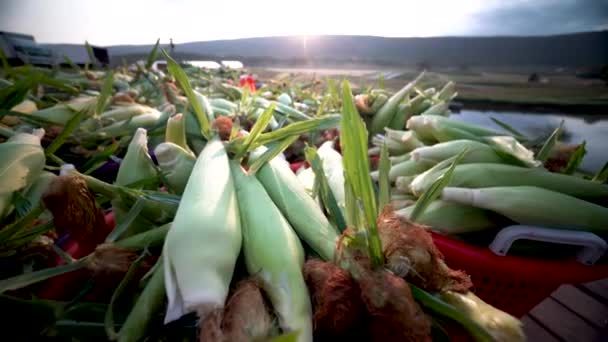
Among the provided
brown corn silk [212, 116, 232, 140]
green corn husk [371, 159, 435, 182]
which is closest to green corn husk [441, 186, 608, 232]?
green corn husk [371, 159, 435, 182]

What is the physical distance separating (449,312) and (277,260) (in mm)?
181

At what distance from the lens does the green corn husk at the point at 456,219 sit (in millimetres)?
554

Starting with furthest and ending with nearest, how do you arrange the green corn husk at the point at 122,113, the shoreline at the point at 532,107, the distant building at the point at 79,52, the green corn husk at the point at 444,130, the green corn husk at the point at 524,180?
the distant building at the point at 79,52, the shoreline at the point at 532,107, the green corn husk at the point at 122,113, the green corn husk at the point at 444,130, the green corn husk at the point at 524,180

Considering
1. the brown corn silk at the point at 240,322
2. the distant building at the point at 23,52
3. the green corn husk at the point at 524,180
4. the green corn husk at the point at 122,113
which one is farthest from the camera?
the distant building at the point at 23,52

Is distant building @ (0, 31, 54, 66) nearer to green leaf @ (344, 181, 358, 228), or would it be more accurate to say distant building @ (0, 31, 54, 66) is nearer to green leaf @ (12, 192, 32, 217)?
green leaf @ (12, 192, 32, 217)

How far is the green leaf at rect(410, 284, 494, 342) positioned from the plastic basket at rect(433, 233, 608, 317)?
0.77 feet

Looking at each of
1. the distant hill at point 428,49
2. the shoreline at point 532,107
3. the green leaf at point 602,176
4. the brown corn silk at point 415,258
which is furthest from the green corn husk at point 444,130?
the distant hill at point 428,49

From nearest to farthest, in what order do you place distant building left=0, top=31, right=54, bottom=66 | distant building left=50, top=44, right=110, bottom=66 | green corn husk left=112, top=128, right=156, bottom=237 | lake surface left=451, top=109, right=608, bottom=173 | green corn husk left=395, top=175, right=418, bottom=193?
1. green corn husk left=112, top=128, right=156, bottom=237
2. green corn husk left=395, top=175, right=418, bottom=193
3. lake surface left=451, top=109, right=608, bottom=173
4. distant building left=0, top=31, right=54, bottom=66
5. distant building left=50, top=44, right=110, bottom=66

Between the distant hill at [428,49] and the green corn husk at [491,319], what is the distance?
2.49 meters

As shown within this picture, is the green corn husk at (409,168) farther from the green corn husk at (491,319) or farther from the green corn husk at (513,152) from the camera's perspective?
the green corn husk at (491,319)

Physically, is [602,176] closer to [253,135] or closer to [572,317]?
[572,317]

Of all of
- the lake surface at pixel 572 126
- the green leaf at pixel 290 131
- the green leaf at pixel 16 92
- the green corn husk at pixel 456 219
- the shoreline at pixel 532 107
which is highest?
the green leaf at pixel 16 92

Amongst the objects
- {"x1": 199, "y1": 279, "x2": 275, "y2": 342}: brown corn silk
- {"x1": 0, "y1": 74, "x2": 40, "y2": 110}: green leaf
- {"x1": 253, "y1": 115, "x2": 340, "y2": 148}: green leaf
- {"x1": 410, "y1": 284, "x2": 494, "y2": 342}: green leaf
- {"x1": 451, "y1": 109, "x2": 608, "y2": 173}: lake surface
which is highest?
{"x1": 0, "y1": 74, "x2": 40, "y2": 110}: green leaf

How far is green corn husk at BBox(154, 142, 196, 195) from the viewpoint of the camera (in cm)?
52
